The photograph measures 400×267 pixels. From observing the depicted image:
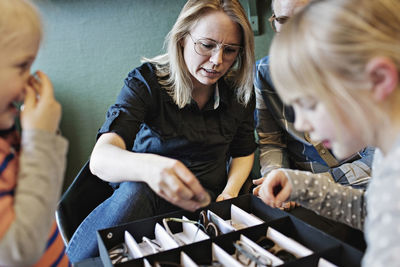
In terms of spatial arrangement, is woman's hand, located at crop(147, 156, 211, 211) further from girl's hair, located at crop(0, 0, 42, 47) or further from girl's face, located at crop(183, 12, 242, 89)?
girl's face, located at crop(183, 12, 242, 89)

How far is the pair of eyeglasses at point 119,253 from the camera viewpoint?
0.79m

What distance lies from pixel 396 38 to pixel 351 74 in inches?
3.4

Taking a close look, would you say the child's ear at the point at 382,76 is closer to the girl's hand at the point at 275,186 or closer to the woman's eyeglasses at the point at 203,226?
the girl's hand at the point at 275,186

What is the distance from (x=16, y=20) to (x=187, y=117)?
75 cm

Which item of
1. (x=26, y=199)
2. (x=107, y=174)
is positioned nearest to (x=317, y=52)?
(x=26, y=199)

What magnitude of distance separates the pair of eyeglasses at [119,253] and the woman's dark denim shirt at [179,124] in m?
0.35

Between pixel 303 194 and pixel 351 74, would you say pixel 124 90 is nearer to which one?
pixel 303 194

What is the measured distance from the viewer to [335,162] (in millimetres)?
1324

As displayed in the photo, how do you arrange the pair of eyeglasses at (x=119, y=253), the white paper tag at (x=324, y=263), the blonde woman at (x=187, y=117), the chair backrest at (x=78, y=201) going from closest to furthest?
the white paper tag at (x=324, y=263), the pair of eyeglasses at (x=119, y=253), the blonde woman at (x=187, y=117), the chair backrest at (x=78, y=201)

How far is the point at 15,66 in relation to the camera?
21.5 inches

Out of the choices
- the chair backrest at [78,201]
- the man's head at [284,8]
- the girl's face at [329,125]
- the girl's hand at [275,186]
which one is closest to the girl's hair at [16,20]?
the girl's face at [329,125]

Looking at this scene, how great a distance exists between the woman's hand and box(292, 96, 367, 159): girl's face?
0.24 m

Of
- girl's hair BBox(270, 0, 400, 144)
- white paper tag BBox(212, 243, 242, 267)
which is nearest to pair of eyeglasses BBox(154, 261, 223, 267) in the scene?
white paper tag BBox(212, 243, 242, 267)

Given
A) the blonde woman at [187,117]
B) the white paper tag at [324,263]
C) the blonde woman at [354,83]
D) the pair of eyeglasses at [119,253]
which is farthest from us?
the blonde woman at [187,117]
